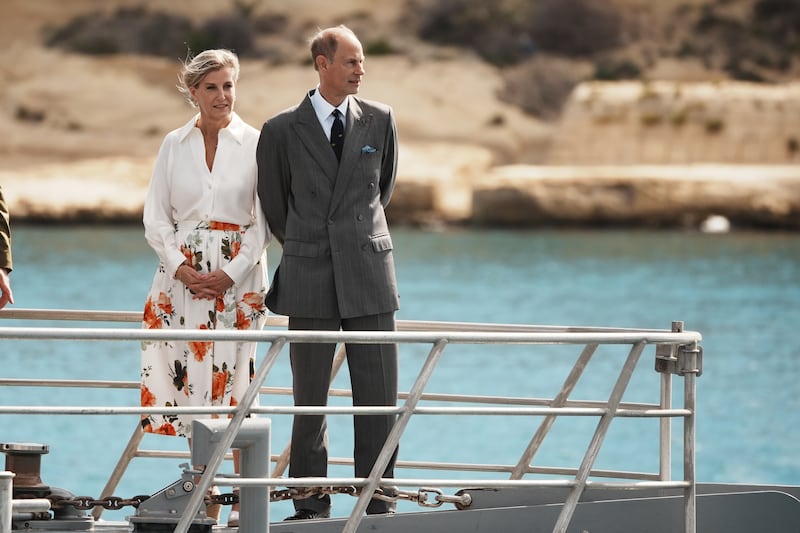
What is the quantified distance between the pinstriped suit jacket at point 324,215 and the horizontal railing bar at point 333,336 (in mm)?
684

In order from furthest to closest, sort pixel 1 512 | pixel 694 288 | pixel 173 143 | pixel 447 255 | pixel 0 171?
1. pixel 0 171
2. pixel 447 255
3. pixel 694 288
4. pixel 173 143
5. pixel 1 512

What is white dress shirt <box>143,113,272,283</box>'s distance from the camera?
5355mm

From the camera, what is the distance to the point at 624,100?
50.9 meters

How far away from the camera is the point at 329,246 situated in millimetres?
5215

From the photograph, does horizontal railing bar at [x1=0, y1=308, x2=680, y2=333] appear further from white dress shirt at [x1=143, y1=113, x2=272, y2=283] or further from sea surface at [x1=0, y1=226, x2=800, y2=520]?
sea surface at [x1=0, y1=226, x2=800, y2=520]

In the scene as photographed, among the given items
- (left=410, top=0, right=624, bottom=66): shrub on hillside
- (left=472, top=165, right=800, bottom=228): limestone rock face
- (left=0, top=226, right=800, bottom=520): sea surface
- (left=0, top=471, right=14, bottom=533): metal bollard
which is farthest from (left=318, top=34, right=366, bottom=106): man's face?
(left=410, top=0, right=624, bottom=66): shrub on hillside

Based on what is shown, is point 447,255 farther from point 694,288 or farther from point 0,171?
point 0,171

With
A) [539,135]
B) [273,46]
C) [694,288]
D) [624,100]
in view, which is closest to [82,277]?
[694,288]

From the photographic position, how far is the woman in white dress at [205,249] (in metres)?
5.24

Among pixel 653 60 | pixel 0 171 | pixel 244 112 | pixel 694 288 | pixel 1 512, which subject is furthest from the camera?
pixel 653 60

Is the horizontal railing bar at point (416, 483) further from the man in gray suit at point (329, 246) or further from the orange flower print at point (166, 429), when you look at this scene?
the orange flower print at point (166, 429)

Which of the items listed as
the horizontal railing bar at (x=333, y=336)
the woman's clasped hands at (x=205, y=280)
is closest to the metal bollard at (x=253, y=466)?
the horizontal railing bar at (x=333, y=336)

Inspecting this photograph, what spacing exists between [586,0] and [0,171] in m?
30.2

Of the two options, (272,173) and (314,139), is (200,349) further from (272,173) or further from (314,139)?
(314,139)
